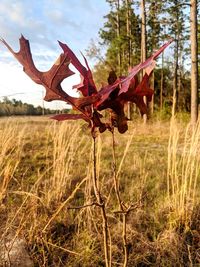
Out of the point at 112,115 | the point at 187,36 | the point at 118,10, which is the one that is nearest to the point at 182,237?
the point at 112,115

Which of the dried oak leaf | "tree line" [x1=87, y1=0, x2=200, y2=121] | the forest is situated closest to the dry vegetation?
the forest

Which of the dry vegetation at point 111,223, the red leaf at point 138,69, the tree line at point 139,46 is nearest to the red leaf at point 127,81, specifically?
the red leaf at point 138,69

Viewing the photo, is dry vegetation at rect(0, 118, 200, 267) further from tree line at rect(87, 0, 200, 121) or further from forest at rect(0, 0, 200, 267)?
tree line at rect(87, 0, 200, 121)

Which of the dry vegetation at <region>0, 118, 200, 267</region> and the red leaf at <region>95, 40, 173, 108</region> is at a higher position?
the red leaf at <region>95, 40, 173, 108</region>

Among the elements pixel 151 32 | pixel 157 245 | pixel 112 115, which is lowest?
pixel 157 245

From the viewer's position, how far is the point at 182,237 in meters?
2.36

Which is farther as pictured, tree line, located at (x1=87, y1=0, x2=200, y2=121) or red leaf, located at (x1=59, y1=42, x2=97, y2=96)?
tree line, located at (x1=87, y1=0, x2=200, y2=121)

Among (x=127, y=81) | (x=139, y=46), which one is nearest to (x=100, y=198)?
(x=127, y=81)

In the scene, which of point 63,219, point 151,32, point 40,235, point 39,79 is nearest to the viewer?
point 39,79

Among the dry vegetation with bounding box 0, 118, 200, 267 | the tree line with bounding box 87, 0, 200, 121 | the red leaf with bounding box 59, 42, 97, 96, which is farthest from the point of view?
the tree line with bounding box 87, 0, 200, 121

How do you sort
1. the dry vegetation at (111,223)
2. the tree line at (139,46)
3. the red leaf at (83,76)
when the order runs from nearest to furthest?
1. the red leaf at (83,76)
2. the dry vegetation at (111,223)
3. the tree line at (139,46)

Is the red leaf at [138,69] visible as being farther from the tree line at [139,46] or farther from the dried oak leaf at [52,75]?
the tree line at [139,46]

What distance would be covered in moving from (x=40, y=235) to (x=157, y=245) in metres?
0.68

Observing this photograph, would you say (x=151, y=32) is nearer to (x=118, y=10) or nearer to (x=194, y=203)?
(x=118, y=10)
